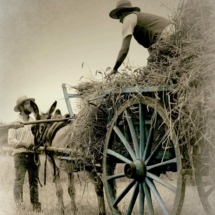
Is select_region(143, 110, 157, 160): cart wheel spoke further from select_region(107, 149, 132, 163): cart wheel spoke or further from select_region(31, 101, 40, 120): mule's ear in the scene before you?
select_region(31, 101, 40, 120): mule's ear

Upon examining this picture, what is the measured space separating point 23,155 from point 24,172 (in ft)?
0.81

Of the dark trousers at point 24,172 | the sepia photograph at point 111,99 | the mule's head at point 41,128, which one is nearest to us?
the sepia photograph at point 111,99

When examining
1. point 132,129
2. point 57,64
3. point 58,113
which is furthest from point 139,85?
point 57,64

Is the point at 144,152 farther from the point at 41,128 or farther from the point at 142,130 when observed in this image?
the point at 41,128

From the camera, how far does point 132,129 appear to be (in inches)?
103

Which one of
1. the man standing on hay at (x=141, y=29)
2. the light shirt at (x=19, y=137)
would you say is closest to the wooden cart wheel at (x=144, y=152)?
the man standing on hay at (x=141, y=29)

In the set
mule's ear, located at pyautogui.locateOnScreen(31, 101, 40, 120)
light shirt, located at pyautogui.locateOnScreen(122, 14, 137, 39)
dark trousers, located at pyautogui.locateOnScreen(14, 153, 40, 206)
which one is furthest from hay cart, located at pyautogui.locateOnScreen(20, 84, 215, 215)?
dark trousers, located at pyautogui.locateOnScreen(14, 153, 40, 206)

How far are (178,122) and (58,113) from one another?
2340mm

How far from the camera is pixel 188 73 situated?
212 cm

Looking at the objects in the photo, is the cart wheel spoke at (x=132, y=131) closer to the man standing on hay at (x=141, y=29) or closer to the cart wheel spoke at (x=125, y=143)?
the cart wheel spoke at (x=125, y=143)

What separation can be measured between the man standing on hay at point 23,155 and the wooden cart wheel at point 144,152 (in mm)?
1852

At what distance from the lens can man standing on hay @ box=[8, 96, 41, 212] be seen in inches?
176

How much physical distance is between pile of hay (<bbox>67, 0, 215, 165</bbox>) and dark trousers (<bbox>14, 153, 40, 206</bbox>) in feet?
7.31

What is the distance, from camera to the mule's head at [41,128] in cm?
425
